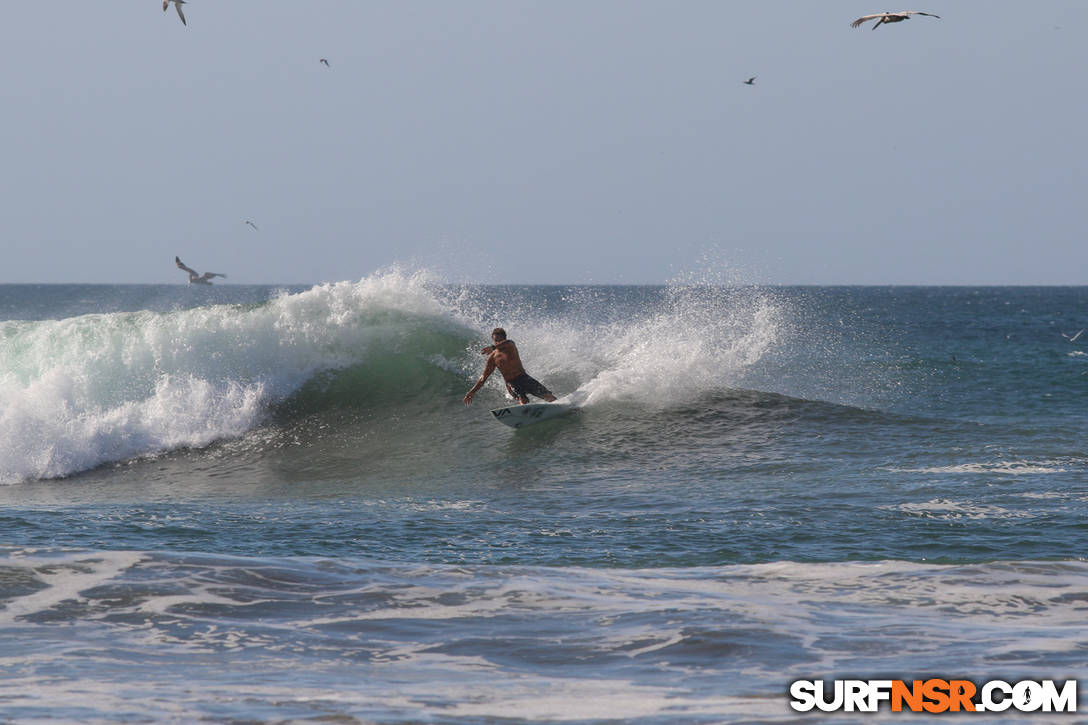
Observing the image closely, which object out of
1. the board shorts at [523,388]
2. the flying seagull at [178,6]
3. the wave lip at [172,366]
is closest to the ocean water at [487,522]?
the wave lip at [172,366]

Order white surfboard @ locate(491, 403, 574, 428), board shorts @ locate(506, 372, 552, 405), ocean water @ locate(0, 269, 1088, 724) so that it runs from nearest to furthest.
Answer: ocean water @ locate(0, 269, 1088, 724) < white surfboard @ locate(491, 403, 574, 428) < board shorts @ locate(506, 372, 552, 405)

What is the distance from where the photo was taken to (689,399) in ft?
59.8

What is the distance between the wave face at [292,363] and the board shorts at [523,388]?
3.49ft

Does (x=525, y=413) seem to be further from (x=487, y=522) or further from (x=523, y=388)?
(x=487, y=522)

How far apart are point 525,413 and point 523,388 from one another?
40 cm

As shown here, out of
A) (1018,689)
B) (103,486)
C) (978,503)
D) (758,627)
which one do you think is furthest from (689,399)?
(1018,689)

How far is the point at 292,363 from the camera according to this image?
1953cm

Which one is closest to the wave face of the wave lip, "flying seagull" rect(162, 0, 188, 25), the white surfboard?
the wave lip

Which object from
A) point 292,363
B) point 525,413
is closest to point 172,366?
point 292,363

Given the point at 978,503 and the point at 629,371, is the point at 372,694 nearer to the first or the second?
the point at 978,503

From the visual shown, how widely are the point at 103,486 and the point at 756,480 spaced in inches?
334

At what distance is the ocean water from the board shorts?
0.53 meters

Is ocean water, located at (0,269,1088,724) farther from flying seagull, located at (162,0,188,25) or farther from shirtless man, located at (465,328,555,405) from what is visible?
flying seagull, located at (162,0,188,25)

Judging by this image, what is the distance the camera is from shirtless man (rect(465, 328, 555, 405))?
16.7 metres
